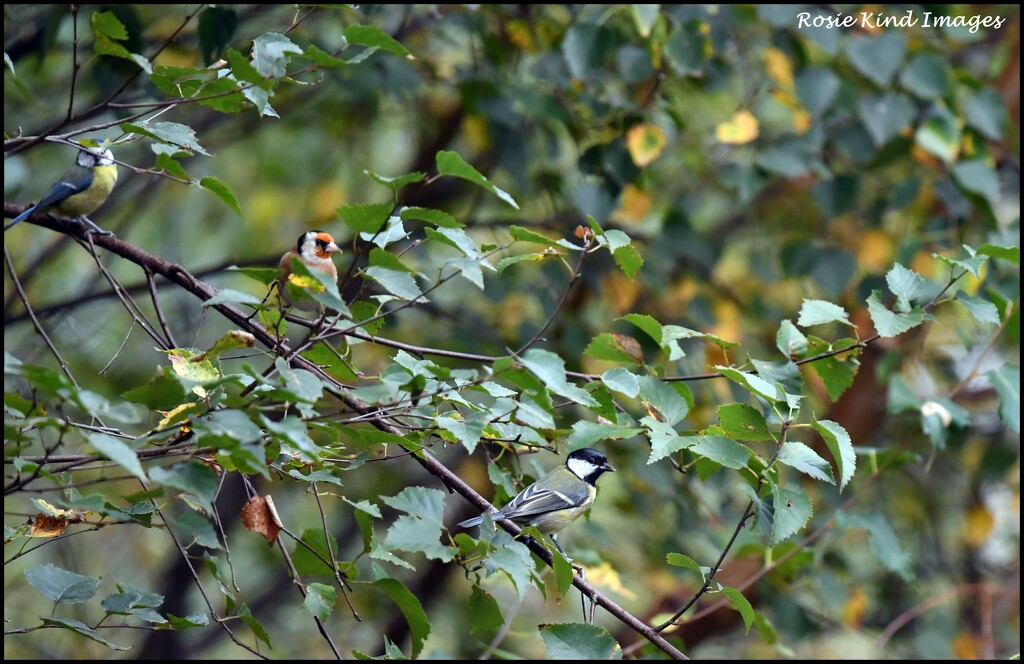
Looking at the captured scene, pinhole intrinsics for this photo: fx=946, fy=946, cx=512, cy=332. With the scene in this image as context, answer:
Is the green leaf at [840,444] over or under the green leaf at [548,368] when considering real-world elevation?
under

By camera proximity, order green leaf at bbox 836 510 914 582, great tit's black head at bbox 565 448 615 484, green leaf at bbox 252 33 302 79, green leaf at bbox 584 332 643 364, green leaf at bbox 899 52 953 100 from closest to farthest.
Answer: green leaf at bbox 252 33 302 79 → green leaf at bbox 584 332 643 364 → green leaf at bbox 836 510 914 582 → great tit's black head at bbox 565 448 615 484 → green leaf at bbox 899 52 953 100

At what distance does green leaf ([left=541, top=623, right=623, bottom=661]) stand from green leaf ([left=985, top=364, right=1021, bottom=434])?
1754 millimetres

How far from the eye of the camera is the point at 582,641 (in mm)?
1833

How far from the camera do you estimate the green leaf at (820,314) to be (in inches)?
81.1

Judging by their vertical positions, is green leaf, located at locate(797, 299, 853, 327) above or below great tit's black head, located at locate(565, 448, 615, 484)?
above

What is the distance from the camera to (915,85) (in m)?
3.79

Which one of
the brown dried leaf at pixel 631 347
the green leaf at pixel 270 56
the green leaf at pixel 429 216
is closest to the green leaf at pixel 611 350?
the brown dried leaf at pixel 631 347

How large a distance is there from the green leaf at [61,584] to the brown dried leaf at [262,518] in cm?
32

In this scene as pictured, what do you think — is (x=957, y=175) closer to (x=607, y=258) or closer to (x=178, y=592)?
(x=607, y=258)

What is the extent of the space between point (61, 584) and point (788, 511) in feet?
4.82

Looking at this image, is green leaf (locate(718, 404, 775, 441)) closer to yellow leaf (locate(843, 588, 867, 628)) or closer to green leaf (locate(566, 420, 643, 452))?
green leaf (locate(566, 420, 643, 452))

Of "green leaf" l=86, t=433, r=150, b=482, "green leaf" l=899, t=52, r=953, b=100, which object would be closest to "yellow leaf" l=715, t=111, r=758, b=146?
"green leaf" l=899, t=52, r=953, b=100

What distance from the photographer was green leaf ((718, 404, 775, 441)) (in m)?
1.88

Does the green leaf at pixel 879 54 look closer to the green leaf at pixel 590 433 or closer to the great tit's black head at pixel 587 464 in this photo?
the great tit's black head at pixel 587 464
